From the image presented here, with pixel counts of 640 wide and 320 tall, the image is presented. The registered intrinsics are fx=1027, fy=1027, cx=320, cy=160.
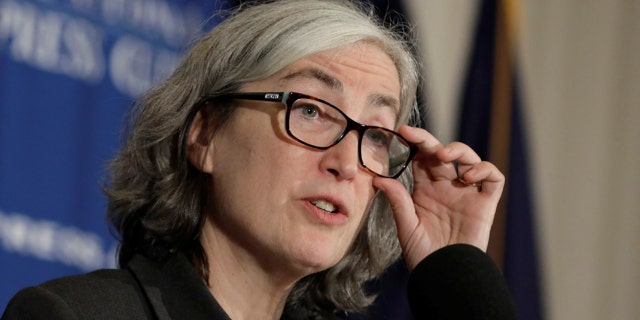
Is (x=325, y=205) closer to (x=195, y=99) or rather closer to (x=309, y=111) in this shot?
(x=309, y=111)

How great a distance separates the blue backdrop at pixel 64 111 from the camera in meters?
2.59

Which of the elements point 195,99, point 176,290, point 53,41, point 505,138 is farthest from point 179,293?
point 505,138

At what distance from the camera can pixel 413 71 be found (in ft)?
7.30

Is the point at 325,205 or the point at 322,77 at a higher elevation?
the point at 322,77

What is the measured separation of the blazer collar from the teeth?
26 cm

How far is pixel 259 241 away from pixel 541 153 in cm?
262

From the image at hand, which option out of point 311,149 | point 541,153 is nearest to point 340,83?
point 311,149

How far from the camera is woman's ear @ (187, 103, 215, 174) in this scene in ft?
6.60

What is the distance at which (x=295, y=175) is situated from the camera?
1.89 meters

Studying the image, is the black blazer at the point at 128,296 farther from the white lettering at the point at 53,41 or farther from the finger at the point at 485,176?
the white lettering at the point at 53,41

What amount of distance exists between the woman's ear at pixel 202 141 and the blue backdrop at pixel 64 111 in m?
0.55

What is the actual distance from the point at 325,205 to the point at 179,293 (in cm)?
32

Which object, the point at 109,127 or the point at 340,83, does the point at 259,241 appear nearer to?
the point at 340,83

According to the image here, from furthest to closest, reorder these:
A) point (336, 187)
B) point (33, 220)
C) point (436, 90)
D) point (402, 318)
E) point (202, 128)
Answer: point (436, 90)
point (402, 318)
point (33, 220)
point (202, 128)
point (336, 187)
